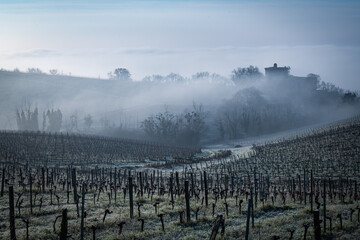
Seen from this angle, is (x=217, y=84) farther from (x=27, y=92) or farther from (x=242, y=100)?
(x=27, y=92)

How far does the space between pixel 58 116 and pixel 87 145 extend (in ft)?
155

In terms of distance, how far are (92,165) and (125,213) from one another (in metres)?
30.1

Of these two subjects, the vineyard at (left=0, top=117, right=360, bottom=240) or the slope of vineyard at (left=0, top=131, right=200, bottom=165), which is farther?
the slope of vineyard at (left=0, top=131, right=200, bottom=165)

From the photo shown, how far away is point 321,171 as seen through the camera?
32.0m

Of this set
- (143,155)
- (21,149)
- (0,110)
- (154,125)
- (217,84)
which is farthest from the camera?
(217,84)

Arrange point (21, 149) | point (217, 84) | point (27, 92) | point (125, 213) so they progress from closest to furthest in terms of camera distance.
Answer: point (125, 213), point (21, 149), point (27, 92), point (217, 84)

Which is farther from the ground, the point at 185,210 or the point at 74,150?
the point at 74,150

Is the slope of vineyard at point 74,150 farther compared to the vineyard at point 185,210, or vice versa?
the slope of vineyard at point 74,150

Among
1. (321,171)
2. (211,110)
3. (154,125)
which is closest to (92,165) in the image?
(321,171)

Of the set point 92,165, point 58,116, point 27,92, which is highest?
point 27,92

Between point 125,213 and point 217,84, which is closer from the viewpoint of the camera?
point 125,213

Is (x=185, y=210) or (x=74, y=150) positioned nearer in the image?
(x=185, y=210)

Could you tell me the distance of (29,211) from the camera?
14.8m

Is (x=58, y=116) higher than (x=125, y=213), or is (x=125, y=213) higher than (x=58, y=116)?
(x=58, y=116)
